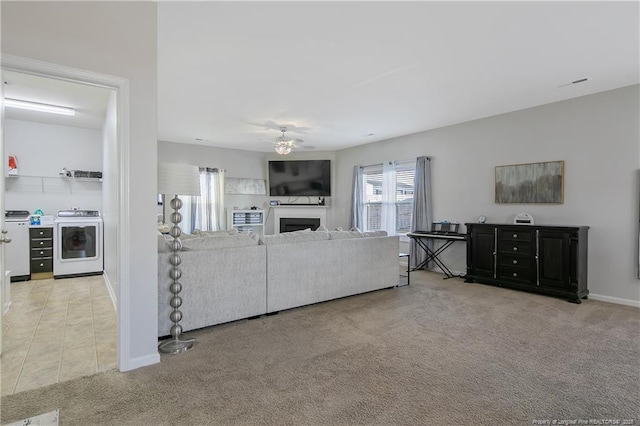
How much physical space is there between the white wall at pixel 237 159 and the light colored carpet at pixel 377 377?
17.8ft

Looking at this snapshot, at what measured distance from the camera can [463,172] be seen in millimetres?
5641

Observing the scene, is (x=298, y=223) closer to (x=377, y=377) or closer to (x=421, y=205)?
(x=421, y=205)

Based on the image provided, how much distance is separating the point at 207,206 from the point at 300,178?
2368mm

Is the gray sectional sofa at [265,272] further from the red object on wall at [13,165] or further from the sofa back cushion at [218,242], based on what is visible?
the red object on wall at [13,165]

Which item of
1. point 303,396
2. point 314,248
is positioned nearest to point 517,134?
point 314,248

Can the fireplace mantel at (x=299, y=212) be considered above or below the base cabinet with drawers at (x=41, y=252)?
above

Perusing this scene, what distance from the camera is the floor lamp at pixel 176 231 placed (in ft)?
8.59

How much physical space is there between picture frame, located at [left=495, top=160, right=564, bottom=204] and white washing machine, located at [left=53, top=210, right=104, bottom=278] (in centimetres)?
658

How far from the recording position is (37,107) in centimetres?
458

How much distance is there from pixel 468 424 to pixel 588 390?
0.98 metres

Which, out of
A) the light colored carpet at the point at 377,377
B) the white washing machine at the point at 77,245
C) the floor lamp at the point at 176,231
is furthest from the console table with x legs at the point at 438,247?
the white washing machine at the point at 77,245

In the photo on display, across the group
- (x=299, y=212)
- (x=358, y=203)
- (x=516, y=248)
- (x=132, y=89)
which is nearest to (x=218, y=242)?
(x=132, y=89)

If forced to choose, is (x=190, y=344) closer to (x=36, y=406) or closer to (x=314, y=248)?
(x=36, y=406)

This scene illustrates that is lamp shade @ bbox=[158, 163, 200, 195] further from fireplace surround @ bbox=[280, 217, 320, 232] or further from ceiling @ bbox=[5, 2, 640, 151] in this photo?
fireplace surround @ bbox=[280, 217, 320, 232]
